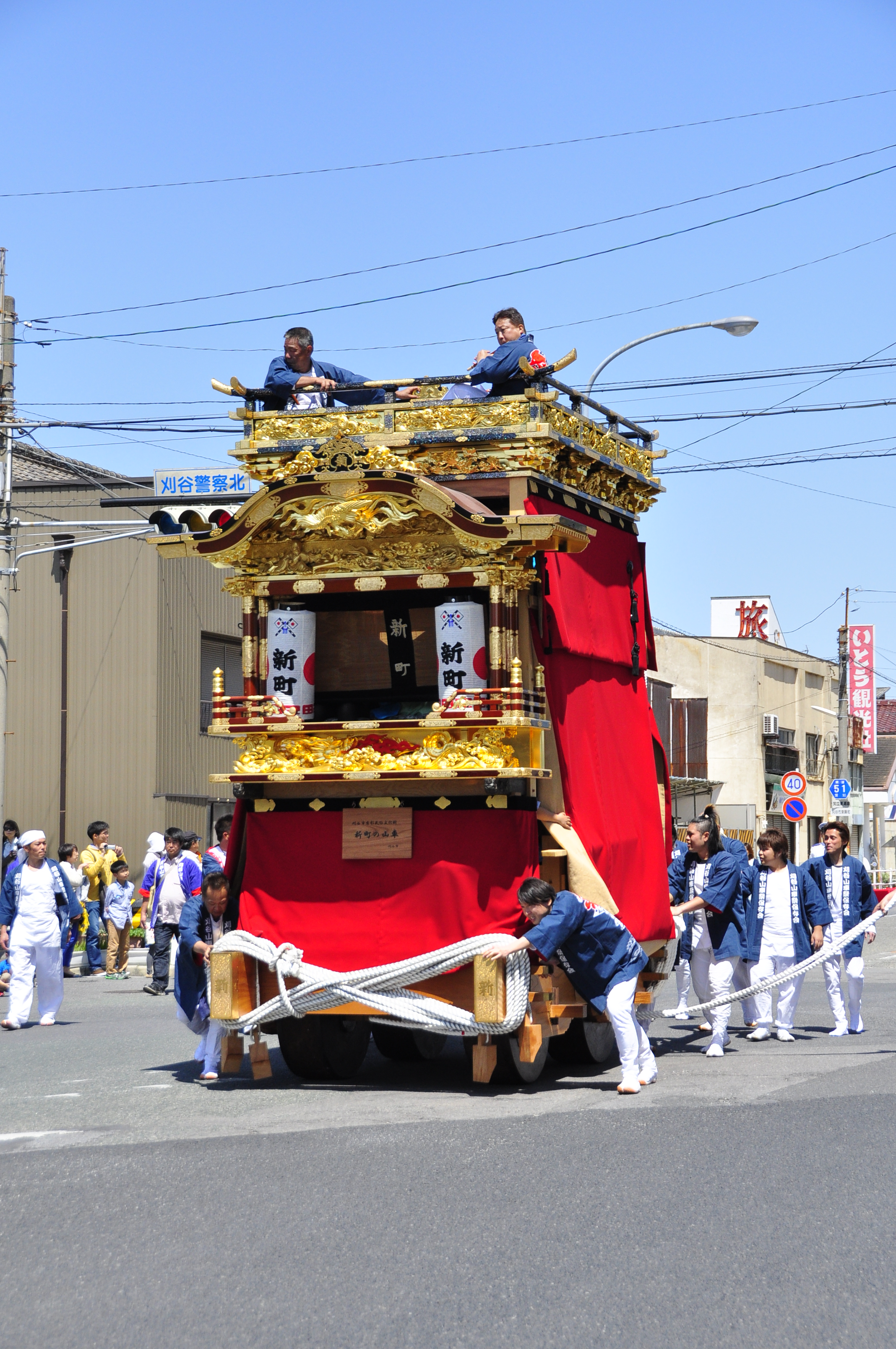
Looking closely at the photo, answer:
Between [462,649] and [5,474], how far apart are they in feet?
39.1

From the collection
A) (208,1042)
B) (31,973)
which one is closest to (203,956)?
(208,1042)

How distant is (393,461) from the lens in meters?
11.5

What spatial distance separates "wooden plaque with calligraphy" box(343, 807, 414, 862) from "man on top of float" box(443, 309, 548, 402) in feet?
10.2

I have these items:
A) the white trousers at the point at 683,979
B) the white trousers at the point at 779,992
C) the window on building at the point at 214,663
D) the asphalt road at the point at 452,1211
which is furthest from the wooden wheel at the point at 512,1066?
the window on building at the point at 214,663

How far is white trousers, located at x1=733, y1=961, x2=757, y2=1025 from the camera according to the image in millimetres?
13586

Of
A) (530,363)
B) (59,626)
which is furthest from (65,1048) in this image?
(59,626)

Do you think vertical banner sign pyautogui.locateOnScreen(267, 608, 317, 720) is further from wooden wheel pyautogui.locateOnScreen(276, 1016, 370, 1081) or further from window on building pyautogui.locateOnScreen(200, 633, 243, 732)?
window on building pyautogui.locateOnScreen(200, 633, 243, 732)

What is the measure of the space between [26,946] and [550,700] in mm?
6473

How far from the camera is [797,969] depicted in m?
12.4

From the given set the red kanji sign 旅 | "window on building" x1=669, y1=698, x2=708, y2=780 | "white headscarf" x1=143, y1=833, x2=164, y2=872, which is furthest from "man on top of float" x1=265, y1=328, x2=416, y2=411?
the red kanji sign 旅

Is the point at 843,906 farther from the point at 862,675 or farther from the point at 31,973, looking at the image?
the point at 862,675

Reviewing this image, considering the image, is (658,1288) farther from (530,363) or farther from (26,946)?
(26,946)

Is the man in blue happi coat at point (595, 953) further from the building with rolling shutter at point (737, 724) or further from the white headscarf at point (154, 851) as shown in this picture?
the building with rolling shutter at point (737, 724)

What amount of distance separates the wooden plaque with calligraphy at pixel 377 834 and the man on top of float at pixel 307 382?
10.4ft
